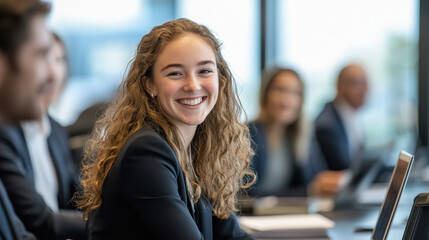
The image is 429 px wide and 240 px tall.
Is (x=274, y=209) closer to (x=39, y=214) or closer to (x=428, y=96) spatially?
(x=39, y=214)

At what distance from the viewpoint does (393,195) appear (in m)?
1.75

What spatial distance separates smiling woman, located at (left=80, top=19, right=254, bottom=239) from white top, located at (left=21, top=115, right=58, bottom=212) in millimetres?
726

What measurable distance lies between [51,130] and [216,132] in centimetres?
109

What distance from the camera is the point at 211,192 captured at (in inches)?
77.6

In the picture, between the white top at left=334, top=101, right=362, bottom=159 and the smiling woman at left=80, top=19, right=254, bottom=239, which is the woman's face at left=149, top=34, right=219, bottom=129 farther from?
the white top at left=334, top=101, right=362, bottom=159

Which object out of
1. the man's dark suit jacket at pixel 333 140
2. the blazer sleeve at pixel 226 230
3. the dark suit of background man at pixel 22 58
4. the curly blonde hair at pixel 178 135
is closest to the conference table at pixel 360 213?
the blazer sleeve at pixel 226 230

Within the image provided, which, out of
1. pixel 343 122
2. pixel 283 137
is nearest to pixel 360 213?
pixel 283 137

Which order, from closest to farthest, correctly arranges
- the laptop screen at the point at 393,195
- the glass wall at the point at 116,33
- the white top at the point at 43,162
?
the laptop screen at the point at 393,195 < the white top at the point at 43,162 < the glass wall at the point at 116,33

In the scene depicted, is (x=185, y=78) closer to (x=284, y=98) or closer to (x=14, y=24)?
(x=14, y=24)

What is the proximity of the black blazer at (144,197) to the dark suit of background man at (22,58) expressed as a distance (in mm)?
614

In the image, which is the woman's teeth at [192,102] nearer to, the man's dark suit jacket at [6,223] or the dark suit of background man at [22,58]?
the man's dark suit jacket at [6,223]

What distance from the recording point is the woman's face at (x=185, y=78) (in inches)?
70.4

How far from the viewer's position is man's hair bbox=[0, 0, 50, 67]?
0.96 meters

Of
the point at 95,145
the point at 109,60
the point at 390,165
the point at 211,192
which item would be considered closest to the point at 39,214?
the point at 95,145
